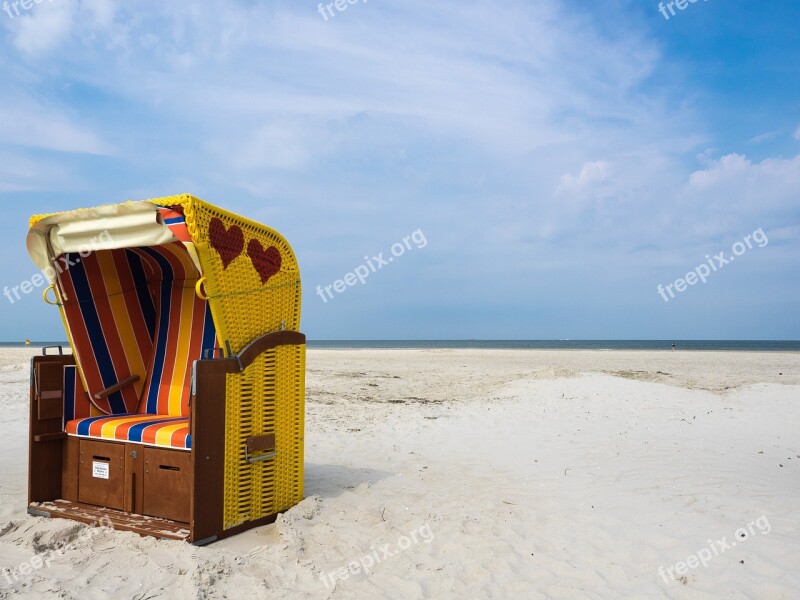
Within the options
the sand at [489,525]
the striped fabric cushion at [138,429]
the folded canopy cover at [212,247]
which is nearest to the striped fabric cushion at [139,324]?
the folded canopy cover at [212,247]

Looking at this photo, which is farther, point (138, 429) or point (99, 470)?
point (99, 470)

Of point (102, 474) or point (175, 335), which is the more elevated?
point (175, 335)

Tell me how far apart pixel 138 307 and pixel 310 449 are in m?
2.87

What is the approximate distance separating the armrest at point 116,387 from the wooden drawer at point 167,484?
1249mm

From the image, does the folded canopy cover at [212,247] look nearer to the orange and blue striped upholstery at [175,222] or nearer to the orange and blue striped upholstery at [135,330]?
the orange and blue striped upholstery at [175,222]

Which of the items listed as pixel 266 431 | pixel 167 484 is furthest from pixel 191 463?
pixel 266 431

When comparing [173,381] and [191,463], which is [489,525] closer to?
[191,463]

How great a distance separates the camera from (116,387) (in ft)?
18.6

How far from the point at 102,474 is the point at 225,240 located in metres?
2.23

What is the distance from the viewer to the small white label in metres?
4.84

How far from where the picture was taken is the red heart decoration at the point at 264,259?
4.81m

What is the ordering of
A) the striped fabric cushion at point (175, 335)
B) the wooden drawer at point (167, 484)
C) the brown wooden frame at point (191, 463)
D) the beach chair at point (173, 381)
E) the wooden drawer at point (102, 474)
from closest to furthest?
the brown wooden frame at point (191, 463)
the beach chair at point (173, 381)
the wooden drawer at point (167, 484)
the wooden drawer at point (102, 474)
the striped fabric cushion at point (175, 335)

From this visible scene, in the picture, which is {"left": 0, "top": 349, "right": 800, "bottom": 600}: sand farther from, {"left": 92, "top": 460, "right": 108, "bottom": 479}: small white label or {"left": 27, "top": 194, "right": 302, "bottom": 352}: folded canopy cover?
{"left": 27, "top": 194, "right": 302, "bottom": 352}: folded canopy cover

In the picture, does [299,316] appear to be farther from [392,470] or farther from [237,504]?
[392,470]
